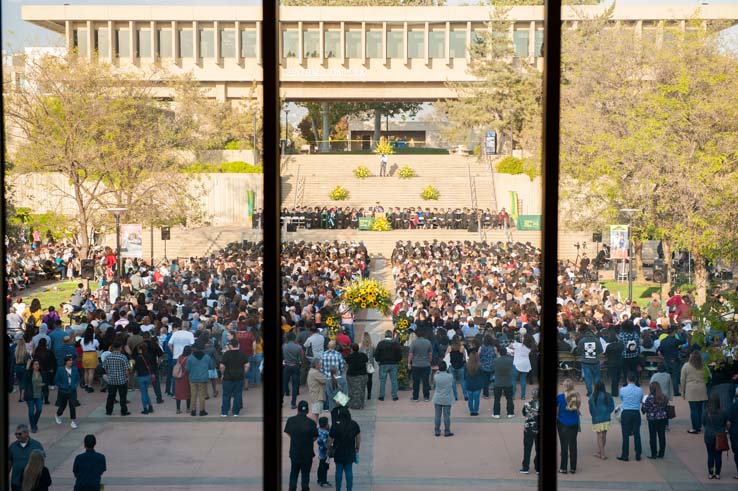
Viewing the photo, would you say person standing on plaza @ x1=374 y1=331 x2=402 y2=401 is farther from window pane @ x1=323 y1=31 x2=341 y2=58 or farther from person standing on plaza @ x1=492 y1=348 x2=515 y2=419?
window pane @ x1=323 y1=31 x2=341 y2=58

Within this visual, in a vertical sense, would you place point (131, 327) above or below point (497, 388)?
above

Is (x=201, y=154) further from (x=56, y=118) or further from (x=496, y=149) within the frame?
(x=496, y=149)

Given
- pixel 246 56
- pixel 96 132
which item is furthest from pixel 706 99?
pixel 246 56

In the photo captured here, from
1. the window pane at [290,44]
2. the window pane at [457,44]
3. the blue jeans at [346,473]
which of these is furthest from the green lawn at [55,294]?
the window pane at [457,44]

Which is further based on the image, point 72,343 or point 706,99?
point 706,99

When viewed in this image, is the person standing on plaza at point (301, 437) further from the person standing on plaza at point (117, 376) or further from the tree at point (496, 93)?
the tree at point (496, 93)

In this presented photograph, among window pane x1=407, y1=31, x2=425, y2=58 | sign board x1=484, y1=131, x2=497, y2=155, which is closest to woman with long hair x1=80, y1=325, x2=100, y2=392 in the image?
sign board x1=484, y1=131, x2=497, y2=155

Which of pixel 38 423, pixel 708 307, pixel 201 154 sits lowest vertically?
pixel 38 423
